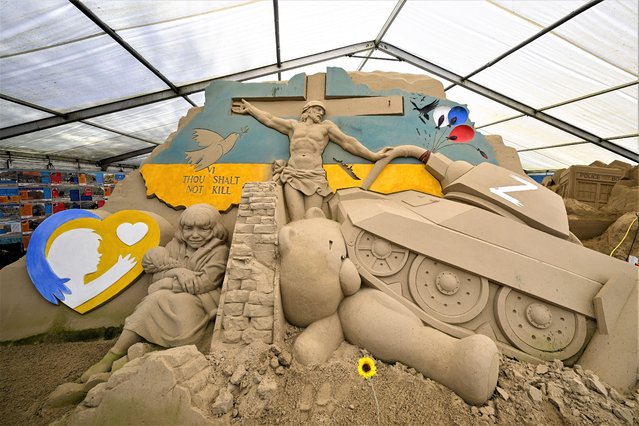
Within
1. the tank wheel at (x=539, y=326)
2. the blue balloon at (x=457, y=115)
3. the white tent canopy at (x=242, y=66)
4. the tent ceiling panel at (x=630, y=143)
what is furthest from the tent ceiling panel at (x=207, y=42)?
the tent ceiling panel at (x=630, y=143)

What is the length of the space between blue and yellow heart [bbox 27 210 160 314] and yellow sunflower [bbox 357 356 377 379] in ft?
8.00

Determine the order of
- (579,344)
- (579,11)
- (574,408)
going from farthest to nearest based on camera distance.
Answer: (579,11), (579,344), (574,408)

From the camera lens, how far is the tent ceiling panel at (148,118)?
22.3 feet

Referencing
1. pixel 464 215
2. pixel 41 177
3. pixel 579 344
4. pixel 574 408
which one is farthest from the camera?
pixel 41 177

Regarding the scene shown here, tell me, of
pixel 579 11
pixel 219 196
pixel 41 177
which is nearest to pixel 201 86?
pixel 41 177

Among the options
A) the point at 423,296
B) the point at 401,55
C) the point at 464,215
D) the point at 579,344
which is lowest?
the point at 579,344

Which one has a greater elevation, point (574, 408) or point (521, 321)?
point (521, 321)

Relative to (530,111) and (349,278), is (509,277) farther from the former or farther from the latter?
(530,111)

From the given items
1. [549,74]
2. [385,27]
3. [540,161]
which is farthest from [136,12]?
[540,161]

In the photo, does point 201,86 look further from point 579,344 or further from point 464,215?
point 579,344

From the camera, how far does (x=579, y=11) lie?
4.25m

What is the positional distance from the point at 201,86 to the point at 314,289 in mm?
6644

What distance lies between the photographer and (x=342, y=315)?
2238mm

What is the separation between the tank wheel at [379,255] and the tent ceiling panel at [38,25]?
4797mm
